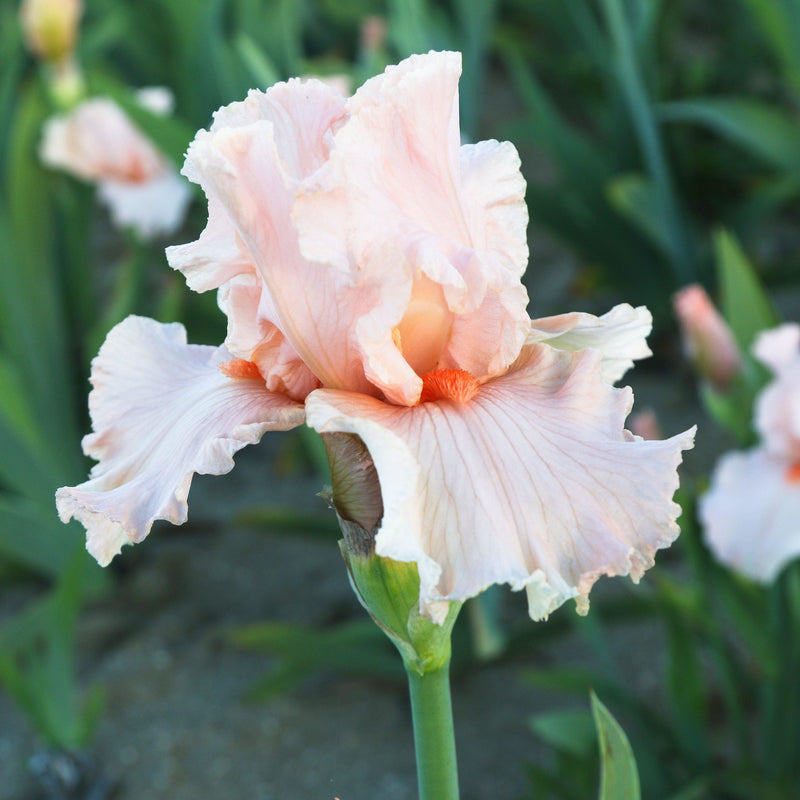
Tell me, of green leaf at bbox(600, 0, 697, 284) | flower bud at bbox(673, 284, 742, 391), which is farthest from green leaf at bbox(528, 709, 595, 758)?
green leaf at bbox(600, 0, 697, 284)

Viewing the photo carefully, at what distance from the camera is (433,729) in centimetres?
50

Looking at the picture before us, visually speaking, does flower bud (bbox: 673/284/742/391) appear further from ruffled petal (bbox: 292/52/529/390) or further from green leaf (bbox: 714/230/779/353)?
ruffled petal (bbox: 292/52/529/390)

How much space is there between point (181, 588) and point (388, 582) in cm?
149

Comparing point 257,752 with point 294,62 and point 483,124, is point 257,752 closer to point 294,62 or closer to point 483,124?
point 294,62

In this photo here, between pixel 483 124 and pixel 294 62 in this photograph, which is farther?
pixel 483 124

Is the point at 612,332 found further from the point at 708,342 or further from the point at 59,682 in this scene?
the point at 59,682

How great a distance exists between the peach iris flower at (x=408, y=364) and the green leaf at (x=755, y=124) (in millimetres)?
1417

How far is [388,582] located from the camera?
50 centimetres

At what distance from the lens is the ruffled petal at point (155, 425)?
475 mm

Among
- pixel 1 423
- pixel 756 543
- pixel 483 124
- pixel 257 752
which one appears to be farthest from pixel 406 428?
pixel 483 124

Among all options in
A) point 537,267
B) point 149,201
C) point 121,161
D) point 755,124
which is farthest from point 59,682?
point 537,267

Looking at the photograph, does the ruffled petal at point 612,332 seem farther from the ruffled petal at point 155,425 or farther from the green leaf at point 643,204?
the green leaf at point 643,204

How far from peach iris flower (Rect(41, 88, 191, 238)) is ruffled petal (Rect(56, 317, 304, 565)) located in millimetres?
1414

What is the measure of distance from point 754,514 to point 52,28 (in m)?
1.62
